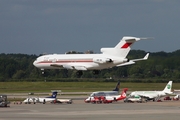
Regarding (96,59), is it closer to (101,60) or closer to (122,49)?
(101,60)

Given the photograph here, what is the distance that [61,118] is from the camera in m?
80.4

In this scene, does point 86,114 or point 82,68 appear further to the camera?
point 82,68

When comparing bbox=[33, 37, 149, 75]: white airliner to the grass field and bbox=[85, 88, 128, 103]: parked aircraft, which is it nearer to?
bbox=[85, 88, 128, 103]: parked aircraft

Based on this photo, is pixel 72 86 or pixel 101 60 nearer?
pixel 101 60

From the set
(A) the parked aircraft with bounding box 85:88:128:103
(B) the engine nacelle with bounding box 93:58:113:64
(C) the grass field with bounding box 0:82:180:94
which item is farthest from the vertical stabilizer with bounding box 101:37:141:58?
(C) the grass field with bounding box 0:82:180:94

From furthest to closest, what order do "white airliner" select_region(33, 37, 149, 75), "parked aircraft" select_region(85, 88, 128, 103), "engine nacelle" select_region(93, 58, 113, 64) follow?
"white airliner" select_region(33, 37, 149, 75) → "engine nacelle" select_region(93, 58, 113, 64) → "parked aircraft" select_region(85, 88, 128, 103)

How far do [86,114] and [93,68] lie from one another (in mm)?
49069

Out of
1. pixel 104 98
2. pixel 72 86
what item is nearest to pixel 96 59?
pixel 104 98

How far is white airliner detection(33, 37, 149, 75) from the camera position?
132 meters

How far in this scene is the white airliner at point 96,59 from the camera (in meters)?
132

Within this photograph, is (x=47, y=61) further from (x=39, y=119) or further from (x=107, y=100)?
(x=39, y=119)

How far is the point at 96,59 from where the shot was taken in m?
133

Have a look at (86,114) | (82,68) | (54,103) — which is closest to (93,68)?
(82,68)

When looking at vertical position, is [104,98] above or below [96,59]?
below
